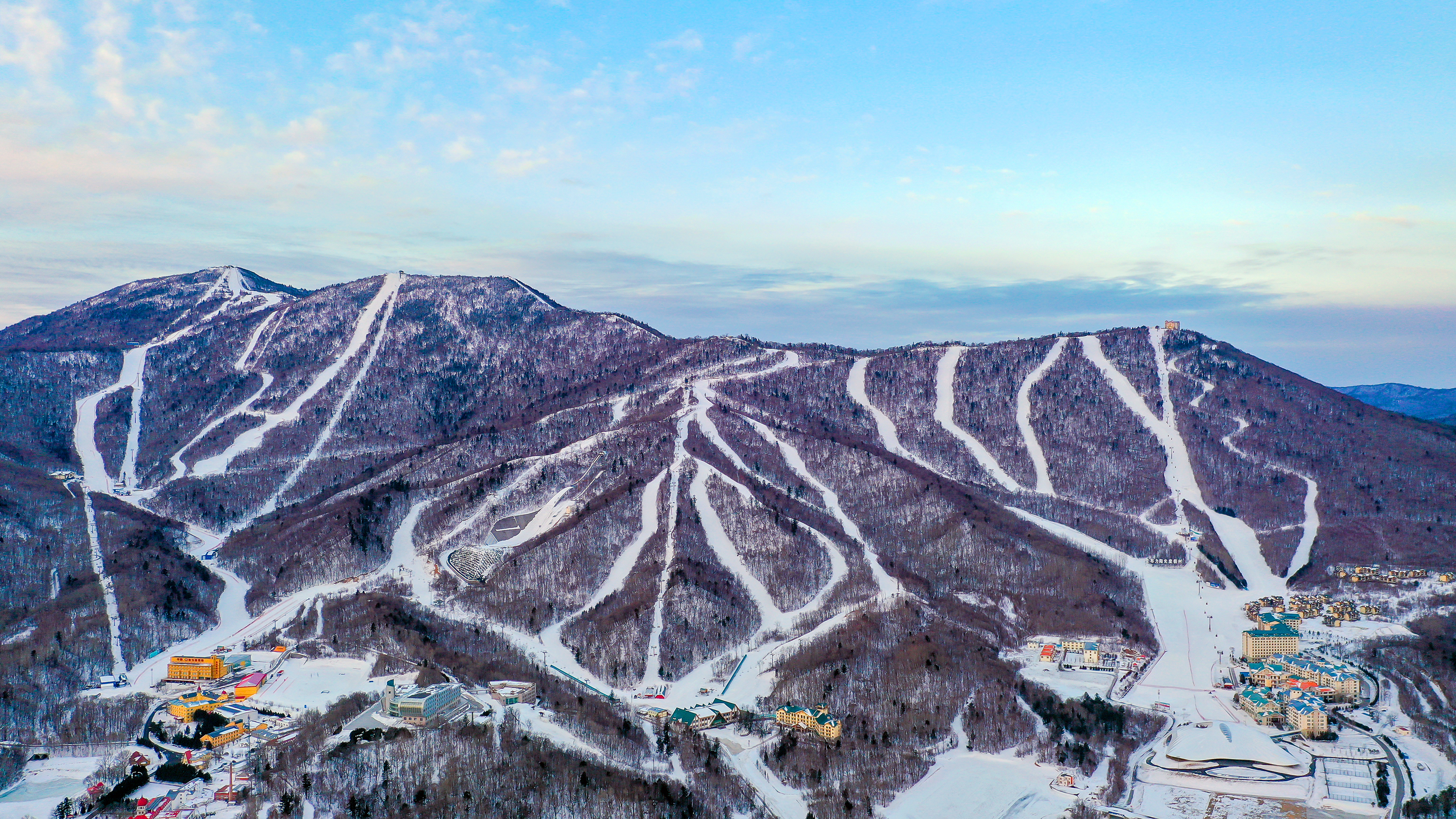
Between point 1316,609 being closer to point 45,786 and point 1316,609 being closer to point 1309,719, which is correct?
point 1309,719

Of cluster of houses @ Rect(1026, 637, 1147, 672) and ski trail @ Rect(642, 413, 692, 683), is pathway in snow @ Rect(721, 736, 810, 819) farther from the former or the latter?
Answer: cluster of houses @ Rect(1026, 637, 1147, 672)

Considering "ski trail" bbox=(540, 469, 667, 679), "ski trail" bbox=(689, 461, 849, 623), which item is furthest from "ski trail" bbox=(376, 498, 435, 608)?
"ski trail" bbox=(689, 461, 849, 623)

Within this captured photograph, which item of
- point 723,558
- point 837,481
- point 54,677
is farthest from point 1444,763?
point 54,677

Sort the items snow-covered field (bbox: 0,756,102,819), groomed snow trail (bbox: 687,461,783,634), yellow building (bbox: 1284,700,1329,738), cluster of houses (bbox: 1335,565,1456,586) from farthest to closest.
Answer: cluster of houses (bbox: 1335,565,1456,586) → groomed snow trail (bbox: 687,461,783,634) → yellow building (bbox: 1284,700,1329,738) → snow-covered field (bbox: 0,756,102,819)

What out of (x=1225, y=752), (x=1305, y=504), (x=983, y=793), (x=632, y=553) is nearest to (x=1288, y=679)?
(x=1225, y=752)

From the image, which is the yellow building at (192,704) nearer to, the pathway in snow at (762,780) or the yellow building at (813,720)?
the pathway in snow at (762,780)

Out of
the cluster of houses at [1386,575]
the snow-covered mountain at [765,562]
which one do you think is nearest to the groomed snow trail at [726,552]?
the snow-covered mountain at [765,562]

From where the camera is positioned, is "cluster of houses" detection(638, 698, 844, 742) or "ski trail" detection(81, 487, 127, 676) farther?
"ski trail" detection(81, 487, 127, 676)
